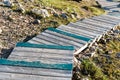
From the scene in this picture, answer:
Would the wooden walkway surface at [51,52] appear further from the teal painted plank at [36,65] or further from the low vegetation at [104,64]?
the low vegetation at [104,64]

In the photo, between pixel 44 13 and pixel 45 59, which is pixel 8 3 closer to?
pixel 44 13

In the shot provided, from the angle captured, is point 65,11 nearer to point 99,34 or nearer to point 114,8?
point 99,34

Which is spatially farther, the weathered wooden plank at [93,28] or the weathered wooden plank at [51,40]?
the weathered wooden plank at [93,28]

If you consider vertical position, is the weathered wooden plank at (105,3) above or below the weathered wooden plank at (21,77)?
below

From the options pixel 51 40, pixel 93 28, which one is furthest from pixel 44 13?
pixel 51 40

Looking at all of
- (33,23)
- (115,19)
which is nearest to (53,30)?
(33,23)

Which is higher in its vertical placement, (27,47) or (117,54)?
(27,47)

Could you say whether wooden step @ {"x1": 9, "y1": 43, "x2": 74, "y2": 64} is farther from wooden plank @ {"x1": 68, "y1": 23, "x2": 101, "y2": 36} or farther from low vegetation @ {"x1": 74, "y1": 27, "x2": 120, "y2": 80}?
wooden plank @ {"x1": 68, "y1": 23, "x2": 101, "y2": 36}

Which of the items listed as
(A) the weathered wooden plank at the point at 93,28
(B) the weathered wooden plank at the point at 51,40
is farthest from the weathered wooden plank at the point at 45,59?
(A) the weathered wooden plank at the point at 93,28
